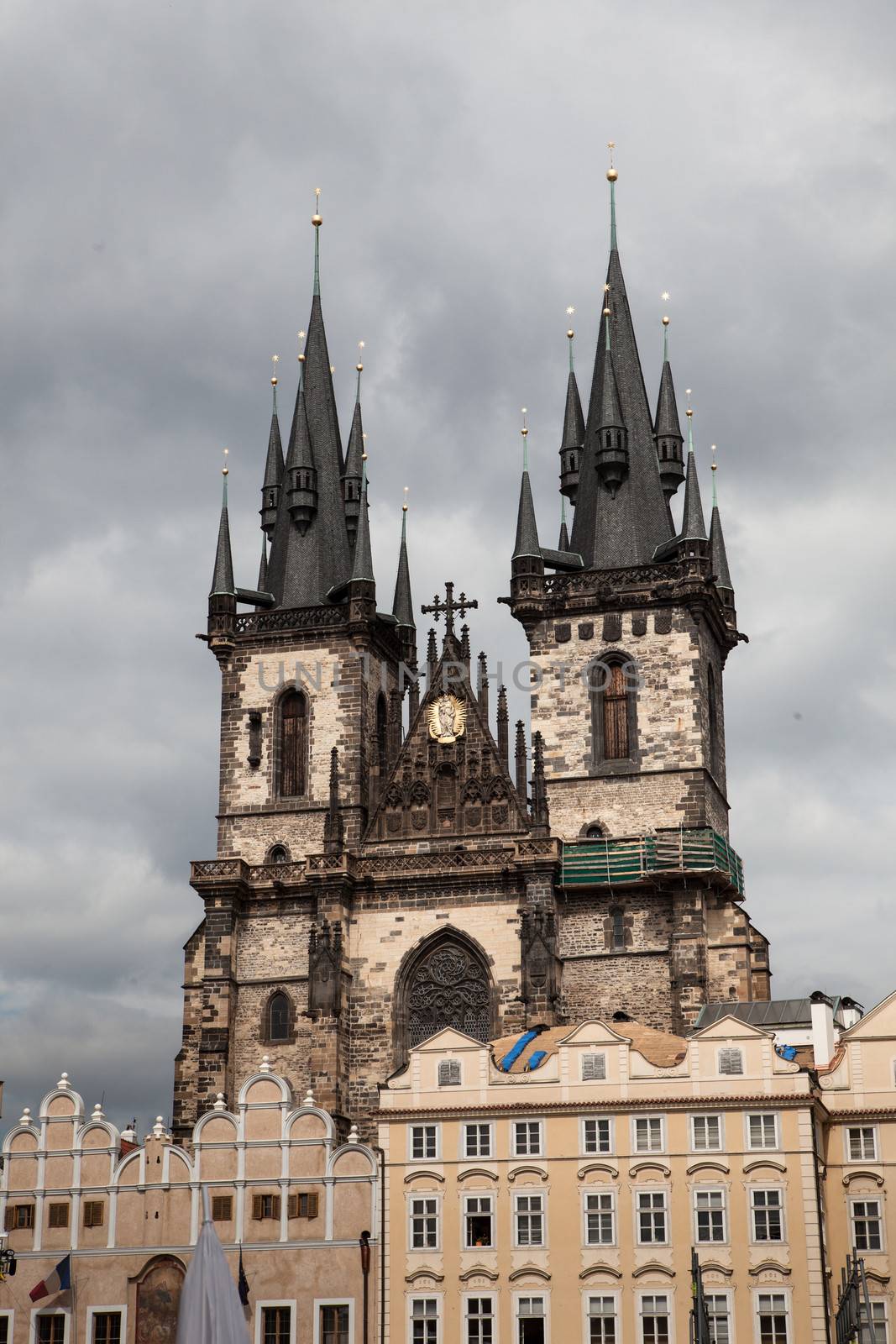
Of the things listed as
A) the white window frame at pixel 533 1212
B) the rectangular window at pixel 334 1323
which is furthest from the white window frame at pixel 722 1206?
the rectangular window at pixel 334 1323

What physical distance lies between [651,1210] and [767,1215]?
95.8 inches

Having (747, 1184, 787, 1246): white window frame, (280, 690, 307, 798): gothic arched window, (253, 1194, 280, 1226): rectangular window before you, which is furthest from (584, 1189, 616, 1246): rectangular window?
(280, 690, 307, 798): gothic arched window

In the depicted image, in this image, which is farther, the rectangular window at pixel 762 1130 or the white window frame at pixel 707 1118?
the white window frame at pixel 707 1118

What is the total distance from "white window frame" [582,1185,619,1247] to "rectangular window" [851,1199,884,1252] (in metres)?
5.11

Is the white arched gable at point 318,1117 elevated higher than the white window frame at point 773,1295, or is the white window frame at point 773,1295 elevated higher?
the white arched gable at point 318,1117

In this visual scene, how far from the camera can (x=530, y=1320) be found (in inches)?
1852

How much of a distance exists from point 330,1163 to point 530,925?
40.8 feet

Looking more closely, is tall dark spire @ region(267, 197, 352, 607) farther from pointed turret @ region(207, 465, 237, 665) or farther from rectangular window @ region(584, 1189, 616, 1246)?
rectangular window @ region(584, 1189, 616, 1246)

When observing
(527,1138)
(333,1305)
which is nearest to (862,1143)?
(527,1138)

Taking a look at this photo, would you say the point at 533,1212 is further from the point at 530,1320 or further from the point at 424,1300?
the point at 424,1300

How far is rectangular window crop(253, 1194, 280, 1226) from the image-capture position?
49.3 meters

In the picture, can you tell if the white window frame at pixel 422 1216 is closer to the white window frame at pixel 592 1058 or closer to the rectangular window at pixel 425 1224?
the rectangular window at pixel 425 1224

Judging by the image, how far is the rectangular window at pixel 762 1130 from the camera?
4750cm

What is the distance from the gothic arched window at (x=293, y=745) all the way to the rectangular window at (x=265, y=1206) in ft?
58.2
